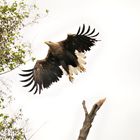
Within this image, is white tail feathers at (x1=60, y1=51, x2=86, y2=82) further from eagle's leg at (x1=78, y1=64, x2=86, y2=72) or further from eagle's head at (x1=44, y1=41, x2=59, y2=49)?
eagle's head at (x1=44, y1=41, x2=59, y2=49)

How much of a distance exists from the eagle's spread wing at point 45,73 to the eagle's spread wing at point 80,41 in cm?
113

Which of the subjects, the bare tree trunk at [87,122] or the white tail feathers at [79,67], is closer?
the bare tree trunk at [87,122]

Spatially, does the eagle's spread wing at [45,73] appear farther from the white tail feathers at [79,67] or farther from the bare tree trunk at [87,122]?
the bare tree trunk at [87,122]

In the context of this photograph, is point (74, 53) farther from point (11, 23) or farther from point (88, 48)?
point (11, 23)

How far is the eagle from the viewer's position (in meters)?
18.6

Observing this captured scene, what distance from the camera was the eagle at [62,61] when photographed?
1861 centimetres

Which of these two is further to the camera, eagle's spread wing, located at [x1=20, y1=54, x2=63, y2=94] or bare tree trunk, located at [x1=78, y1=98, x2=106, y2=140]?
eagle's spread wing, located at [x1=20, y1=54, x2=63, y2=94]

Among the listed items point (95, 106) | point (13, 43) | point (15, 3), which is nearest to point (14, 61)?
point (13, 43)

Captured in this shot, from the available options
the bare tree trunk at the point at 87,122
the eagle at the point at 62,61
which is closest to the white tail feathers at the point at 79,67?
the eagle at the point at 62,61

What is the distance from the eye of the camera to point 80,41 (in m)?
18.7

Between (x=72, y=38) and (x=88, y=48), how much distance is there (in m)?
0.66

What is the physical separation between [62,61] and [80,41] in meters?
1.19

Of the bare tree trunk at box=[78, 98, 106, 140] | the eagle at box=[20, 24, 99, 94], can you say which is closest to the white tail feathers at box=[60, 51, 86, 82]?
the eagle at box=[20, 24, 99, 94]

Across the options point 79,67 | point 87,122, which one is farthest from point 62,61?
point 87,122
